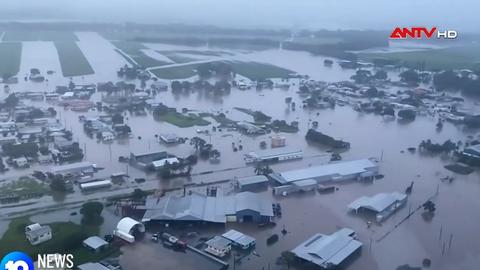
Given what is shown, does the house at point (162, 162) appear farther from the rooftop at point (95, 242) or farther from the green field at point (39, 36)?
the green field at point (39, 36)

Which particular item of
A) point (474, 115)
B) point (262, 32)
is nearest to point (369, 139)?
point (474, 115)

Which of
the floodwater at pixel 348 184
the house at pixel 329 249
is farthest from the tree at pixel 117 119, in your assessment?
the house at pixel 329 249

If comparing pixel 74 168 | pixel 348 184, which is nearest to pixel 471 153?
pixel 348 184

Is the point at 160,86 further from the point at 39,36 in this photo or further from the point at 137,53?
the point at 39,36

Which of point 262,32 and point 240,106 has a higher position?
point 262,32

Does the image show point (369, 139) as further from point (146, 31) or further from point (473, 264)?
point (146, 31)

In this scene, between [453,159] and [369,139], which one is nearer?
[453,159]

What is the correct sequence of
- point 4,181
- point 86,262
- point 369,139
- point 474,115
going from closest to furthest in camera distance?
point 86,262, point 4,181, point 369,139, point 474,115
